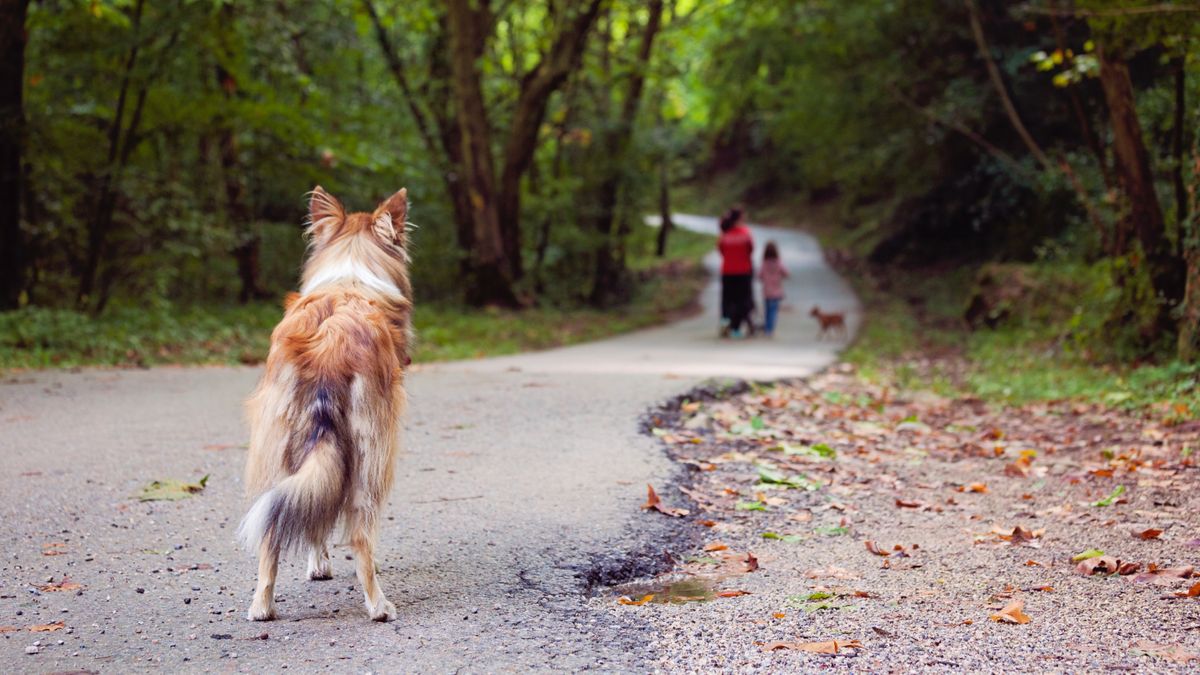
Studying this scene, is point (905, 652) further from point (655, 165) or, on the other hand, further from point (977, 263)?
point (977, 263)

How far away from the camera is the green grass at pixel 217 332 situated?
1213 centimetres

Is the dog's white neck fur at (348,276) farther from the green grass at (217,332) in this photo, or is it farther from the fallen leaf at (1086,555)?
the green grass at (217,332)

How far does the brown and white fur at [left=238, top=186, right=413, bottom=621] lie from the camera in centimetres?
394

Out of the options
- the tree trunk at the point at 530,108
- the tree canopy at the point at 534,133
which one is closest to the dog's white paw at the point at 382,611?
the tree canopy at the point at 534,133

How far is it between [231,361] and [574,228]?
1214 cm

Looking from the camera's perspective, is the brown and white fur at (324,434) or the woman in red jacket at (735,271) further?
the woman in red jacket at (735,271)

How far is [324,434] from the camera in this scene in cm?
404

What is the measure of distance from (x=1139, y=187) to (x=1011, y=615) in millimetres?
9574

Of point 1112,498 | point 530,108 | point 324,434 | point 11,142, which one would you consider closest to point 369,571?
point 324,434

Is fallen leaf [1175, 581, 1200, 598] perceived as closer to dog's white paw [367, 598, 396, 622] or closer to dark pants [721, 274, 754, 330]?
dog's white paw [367, 598, 396, 622]

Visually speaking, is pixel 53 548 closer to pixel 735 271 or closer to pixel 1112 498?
pixel 1112 498

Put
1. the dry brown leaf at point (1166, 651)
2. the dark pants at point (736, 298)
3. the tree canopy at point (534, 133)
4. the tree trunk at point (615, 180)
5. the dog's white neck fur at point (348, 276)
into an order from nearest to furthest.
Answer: the dry brown leaf at point (1166, 651)
the dog's white neck fur at point (348, 276)
the tree canopy at point (534, 133)
the dark pants at point (736, 298)
the tree trunk at point (615, 180)

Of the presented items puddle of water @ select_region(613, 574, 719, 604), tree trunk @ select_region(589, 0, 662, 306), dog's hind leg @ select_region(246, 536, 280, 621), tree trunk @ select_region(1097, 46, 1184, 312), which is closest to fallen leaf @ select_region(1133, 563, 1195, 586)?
puddle of water @ select_region(613, 574, 719, 604)

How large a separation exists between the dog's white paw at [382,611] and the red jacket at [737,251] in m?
14.5
